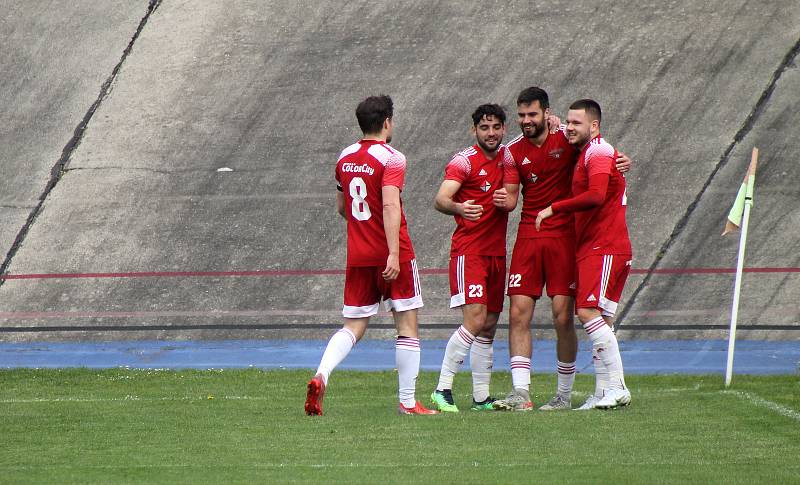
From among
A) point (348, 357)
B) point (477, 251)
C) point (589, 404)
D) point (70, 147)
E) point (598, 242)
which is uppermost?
point (598, 242)

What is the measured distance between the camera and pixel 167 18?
23.8 metres

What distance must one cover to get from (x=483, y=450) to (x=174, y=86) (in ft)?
51.1

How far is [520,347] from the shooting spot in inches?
365

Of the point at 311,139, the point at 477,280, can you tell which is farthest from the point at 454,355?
the point at 311,139

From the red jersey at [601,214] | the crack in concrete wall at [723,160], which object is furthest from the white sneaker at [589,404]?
the crack in concrete wall at [723,160]

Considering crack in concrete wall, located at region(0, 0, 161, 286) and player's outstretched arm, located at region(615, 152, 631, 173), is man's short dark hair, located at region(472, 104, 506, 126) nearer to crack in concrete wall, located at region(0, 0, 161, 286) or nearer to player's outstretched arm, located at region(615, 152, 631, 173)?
player's outstretched arm, located at region(615, 152, 631, 173)

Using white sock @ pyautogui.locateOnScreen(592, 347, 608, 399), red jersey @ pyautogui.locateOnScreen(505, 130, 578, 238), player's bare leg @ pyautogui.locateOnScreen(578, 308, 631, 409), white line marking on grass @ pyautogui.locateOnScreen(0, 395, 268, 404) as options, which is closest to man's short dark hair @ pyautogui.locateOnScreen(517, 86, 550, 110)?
red jersey @ pyautogui.locateOnScreen(505, 130, 578, 238)

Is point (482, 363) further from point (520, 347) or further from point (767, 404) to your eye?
point (767, 404)

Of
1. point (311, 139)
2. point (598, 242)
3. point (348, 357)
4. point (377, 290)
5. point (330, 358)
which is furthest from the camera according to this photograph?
point (311, 139)

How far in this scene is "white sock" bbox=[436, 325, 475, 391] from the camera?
30.3ft

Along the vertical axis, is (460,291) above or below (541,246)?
below

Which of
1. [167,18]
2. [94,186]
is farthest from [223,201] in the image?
[167,18]

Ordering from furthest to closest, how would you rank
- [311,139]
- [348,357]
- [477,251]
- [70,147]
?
[70,147] < [311,139] < [348,357] < [477,251]

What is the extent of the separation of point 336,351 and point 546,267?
→ 1758mm
